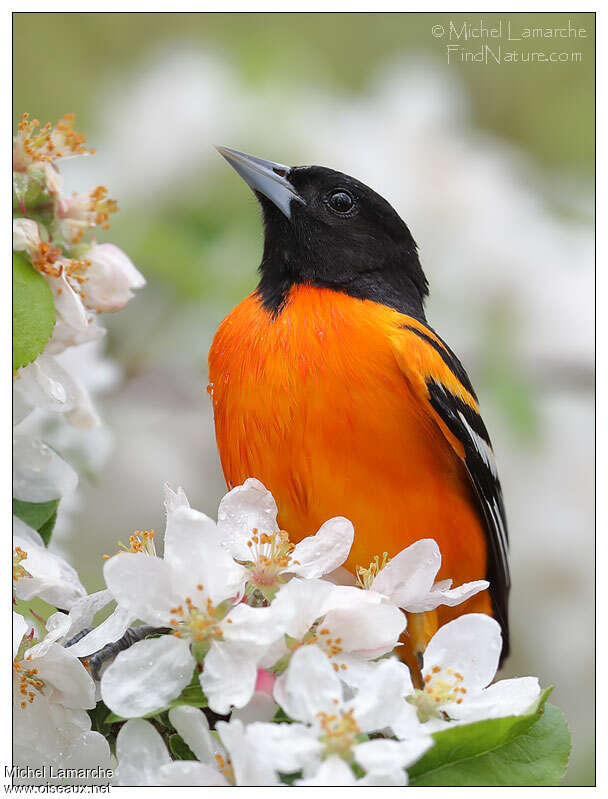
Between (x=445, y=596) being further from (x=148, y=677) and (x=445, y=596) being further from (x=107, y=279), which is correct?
(x=107, y=279)

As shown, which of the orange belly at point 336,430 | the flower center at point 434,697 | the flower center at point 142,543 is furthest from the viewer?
the orange belly at point 336,430

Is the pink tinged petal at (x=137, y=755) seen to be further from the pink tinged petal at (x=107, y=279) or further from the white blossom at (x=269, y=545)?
the pink tinged petal at (x=107, y=279)

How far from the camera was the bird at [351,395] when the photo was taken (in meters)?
1.94

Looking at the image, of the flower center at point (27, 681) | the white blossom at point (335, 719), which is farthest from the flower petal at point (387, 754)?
the flower center at point (27, 681)

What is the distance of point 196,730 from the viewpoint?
3.56 ft

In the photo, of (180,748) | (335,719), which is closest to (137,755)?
(180,748)

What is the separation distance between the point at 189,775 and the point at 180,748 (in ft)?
0.50

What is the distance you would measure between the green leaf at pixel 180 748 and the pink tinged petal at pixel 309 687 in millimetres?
202

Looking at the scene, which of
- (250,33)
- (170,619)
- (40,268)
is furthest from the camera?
(250,33)

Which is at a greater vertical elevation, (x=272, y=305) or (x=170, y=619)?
(x=272, y=305)

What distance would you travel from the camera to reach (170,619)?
3.71ft

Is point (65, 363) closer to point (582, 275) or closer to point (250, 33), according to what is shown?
point (250, 33)
